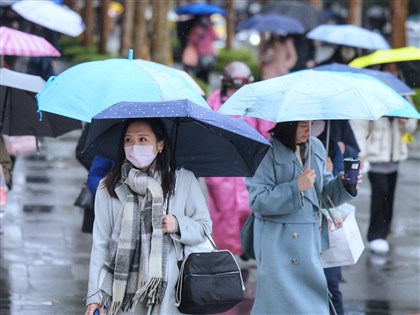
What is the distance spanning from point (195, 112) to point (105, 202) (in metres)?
0.62

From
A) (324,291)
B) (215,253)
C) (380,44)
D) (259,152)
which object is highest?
(380,44)

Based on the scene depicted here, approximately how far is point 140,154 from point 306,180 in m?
1.49

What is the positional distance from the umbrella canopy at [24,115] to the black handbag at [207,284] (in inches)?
103

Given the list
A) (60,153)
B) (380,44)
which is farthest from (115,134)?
(60,153)

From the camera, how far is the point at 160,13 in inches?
742

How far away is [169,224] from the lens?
5418mm

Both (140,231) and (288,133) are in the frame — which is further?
(288,133)

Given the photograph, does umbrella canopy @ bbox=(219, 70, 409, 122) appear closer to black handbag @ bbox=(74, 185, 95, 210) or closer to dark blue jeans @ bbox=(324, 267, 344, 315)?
dark blue jeans @ bbox=(324, 267, 344, 315)

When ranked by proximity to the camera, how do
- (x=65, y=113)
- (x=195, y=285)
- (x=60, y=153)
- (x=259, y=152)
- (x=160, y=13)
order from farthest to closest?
1. (x=160, y=13)
2. (x=60, y=153)
3. (x=65, y=113)
4. (x=259, y=152)
5. (x=195, y=285)

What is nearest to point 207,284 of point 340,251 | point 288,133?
point 288,133

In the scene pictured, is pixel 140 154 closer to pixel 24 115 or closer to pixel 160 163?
pixel 160 163

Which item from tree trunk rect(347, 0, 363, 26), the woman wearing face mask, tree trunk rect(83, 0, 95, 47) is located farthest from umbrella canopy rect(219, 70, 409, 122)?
tree trunk rect(83, 0, 95, 47)

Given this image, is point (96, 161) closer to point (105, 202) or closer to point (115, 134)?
point (115, 134)

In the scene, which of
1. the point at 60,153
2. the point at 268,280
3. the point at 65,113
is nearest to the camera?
the point at 65,113
